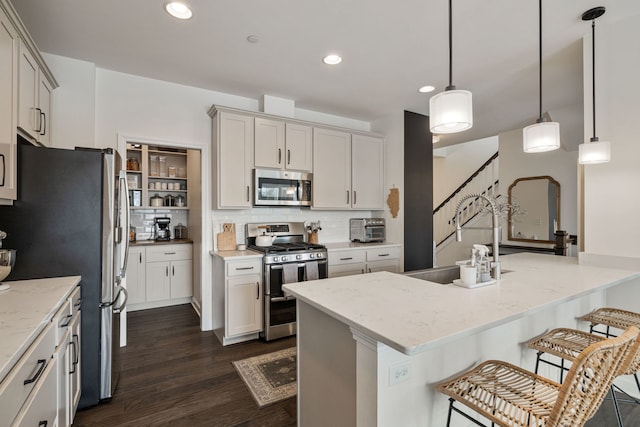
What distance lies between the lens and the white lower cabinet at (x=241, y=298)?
3.13 meters

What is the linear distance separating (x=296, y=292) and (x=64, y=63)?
3125mm

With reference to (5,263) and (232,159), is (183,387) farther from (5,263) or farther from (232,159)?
(232,159)

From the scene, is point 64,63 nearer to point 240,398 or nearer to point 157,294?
point 157,294

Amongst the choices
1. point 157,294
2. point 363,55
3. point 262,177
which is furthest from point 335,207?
point 157,294

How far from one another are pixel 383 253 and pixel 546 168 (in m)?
3.42

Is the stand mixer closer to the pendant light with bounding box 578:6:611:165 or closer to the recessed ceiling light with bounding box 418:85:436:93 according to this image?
the pendant light with bounding box 578:6:611:165

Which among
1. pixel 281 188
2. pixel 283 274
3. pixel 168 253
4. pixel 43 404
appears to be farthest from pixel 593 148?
pixel 168 253

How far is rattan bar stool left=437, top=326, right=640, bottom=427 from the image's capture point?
1066 millimetres

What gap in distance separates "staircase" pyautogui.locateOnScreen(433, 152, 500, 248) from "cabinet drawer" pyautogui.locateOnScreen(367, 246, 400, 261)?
2672 millimetres

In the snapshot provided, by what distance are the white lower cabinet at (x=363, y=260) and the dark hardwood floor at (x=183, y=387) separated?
1.02 meters

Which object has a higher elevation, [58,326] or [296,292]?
[296,292]

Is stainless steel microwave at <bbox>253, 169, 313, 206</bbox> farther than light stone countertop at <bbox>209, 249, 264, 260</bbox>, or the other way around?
stainless steel microwave at <bbox>253, 169, 313, 206</bbox>

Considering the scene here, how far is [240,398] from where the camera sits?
225 centimetres

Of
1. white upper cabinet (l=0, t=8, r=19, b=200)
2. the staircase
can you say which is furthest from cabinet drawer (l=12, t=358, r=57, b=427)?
the staircase
